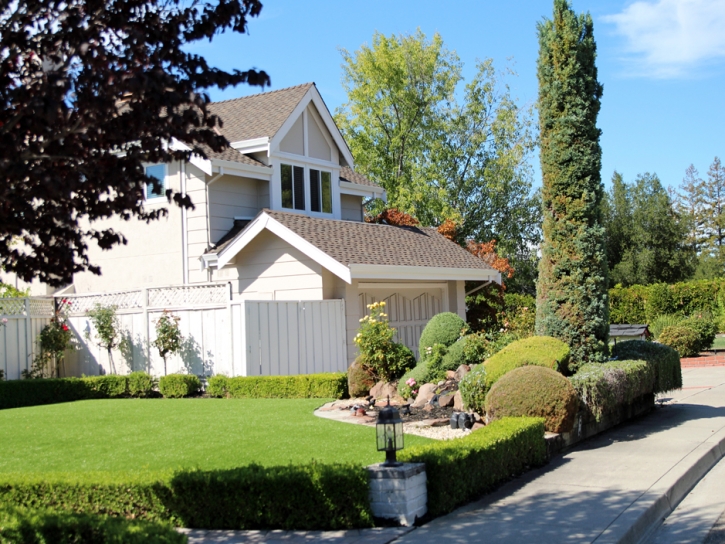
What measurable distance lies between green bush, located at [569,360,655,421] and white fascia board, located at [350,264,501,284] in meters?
6.62

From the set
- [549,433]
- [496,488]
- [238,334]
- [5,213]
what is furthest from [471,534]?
[238,334]

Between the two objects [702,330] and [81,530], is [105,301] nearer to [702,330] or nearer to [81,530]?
[81,530]

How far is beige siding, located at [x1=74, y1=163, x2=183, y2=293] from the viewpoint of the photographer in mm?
20266

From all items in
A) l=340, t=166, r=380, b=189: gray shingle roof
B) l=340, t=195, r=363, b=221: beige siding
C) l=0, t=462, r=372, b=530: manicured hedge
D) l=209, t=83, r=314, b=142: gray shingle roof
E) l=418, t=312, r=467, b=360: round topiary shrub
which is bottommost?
l=0, t=462, r=372, b=530: manicured hedge

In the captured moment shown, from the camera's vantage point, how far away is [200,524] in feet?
22.1

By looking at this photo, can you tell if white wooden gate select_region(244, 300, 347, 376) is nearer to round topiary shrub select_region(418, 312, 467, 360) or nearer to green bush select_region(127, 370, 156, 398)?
green bush select_region(127, 370, 156, 398)

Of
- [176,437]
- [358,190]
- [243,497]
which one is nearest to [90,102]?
[243,497]

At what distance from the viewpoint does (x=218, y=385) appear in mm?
15773

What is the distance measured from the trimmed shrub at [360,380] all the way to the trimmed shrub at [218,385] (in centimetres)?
283

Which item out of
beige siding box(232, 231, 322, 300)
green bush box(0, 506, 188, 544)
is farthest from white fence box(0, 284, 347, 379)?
green bush box(0, 506, 188, 544)

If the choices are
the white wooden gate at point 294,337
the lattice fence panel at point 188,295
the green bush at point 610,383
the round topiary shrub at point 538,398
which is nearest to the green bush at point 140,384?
the lattice fence panel at point 188,295

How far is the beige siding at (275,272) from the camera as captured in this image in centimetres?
1761

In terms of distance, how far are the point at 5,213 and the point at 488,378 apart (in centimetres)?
774

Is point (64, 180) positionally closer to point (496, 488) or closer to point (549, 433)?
point (496, 488)
